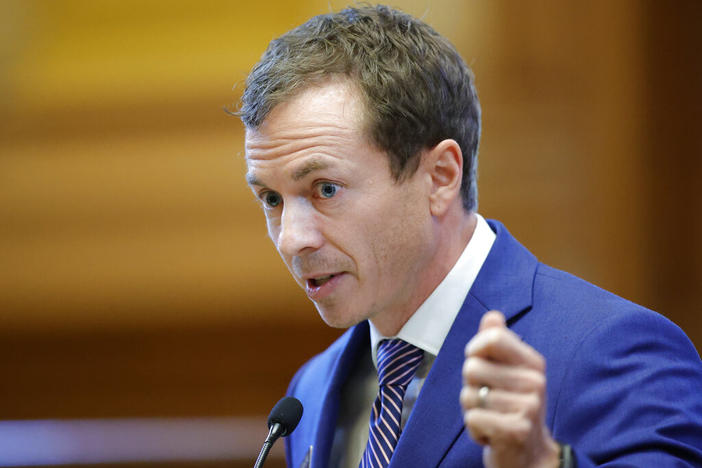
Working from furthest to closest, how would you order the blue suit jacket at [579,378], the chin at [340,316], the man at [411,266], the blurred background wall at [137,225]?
the blurred background wall at [137,225], the chin at [340,316], the man at [411,266], the blue suit jacket at [579,378]

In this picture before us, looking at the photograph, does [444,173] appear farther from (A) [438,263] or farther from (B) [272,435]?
(B) [272,435]

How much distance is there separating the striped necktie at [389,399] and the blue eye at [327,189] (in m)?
0.34

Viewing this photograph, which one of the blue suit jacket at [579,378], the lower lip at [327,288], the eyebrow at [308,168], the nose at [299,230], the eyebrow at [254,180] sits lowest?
the blue suit jacket at [579,378]

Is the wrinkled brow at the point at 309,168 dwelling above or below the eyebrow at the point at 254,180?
below

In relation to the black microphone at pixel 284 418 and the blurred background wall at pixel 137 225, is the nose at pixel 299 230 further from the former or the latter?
the blurred background wall at pixel 137 225

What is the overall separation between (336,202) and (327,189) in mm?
29

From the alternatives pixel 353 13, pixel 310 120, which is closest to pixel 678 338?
pixel 310 120

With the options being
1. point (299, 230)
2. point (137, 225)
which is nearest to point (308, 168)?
point (299, 230)

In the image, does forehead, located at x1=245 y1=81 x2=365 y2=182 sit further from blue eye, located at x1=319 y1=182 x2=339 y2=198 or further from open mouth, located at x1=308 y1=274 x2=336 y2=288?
open mouth, located at x1=308 y1=274 x2=336 y2=288

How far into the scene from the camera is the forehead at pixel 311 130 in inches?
54.9

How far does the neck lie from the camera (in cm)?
153

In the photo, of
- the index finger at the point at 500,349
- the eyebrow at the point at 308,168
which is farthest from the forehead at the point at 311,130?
the index finger at the point at 500,349

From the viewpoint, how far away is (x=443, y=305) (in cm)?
152

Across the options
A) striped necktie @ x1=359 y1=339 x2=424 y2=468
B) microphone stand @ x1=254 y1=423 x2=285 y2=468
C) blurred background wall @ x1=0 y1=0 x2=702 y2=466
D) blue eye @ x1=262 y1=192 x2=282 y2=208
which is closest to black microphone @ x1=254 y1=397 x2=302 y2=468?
microphone stand @ x1=254 y1=423 x2=285 y2=468
